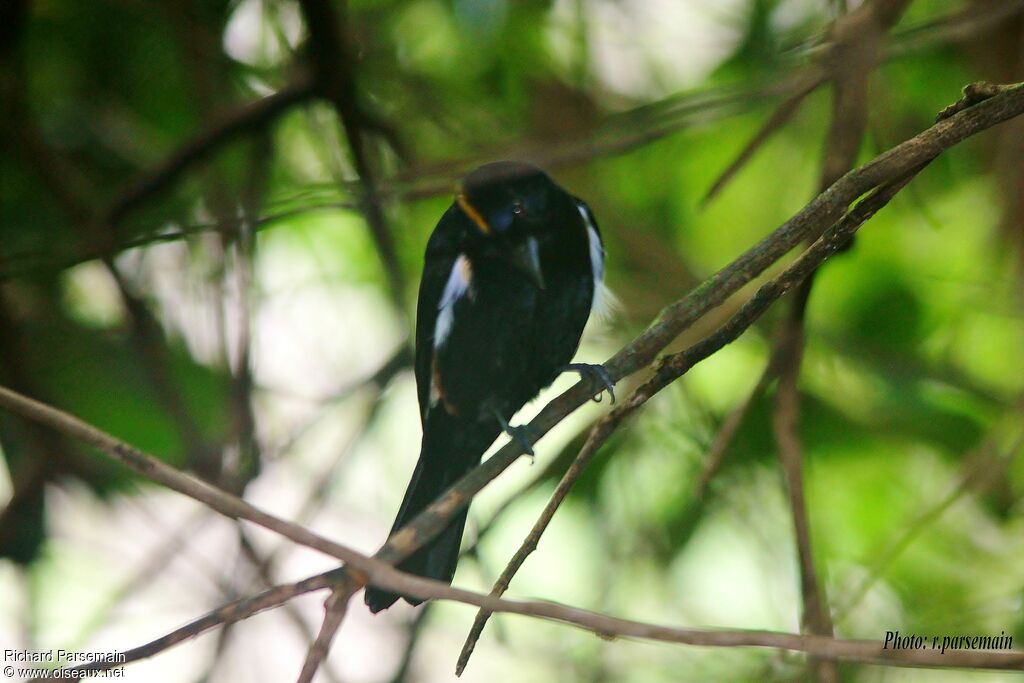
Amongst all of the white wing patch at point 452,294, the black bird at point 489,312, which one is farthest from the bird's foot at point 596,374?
the white wing patch at point 452,294

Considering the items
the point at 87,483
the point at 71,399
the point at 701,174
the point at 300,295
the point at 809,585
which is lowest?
the point at 809,585

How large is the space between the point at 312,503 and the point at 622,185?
2.10m

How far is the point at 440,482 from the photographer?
2.98 meters

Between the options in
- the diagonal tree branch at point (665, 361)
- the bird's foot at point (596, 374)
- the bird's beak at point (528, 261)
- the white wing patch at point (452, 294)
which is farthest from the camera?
the white wing patch at point (452, 294)

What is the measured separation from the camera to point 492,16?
2.36 meters

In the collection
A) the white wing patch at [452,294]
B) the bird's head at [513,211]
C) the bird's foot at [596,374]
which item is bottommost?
the bird's foot at [596,374]

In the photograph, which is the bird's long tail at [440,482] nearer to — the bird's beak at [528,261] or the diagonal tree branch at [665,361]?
the bird's beak at [528,261]

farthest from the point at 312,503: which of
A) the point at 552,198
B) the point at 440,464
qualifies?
the point at 552,198

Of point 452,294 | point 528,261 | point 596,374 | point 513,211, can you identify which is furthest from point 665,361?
point 452,294

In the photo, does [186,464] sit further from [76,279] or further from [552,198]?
[552,198]

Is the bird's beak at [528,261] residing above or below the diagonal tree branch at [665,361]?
above

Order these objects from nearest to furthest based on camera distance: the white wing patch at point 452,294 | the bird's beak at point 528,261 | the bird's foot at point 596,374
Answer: the bird's foot at point 596,374 → the bird's beak at point 528,261 → the white wing patch at point 452,294

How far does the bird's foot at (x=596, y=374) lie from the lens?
2174mm

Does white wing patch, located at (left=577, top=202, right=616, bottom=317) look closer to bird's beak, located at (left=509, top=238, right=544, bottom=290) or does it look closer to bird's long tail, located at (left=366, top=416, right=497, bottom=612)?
bird's beak, located at (left=509, top=238, right=544, bottom=290)
